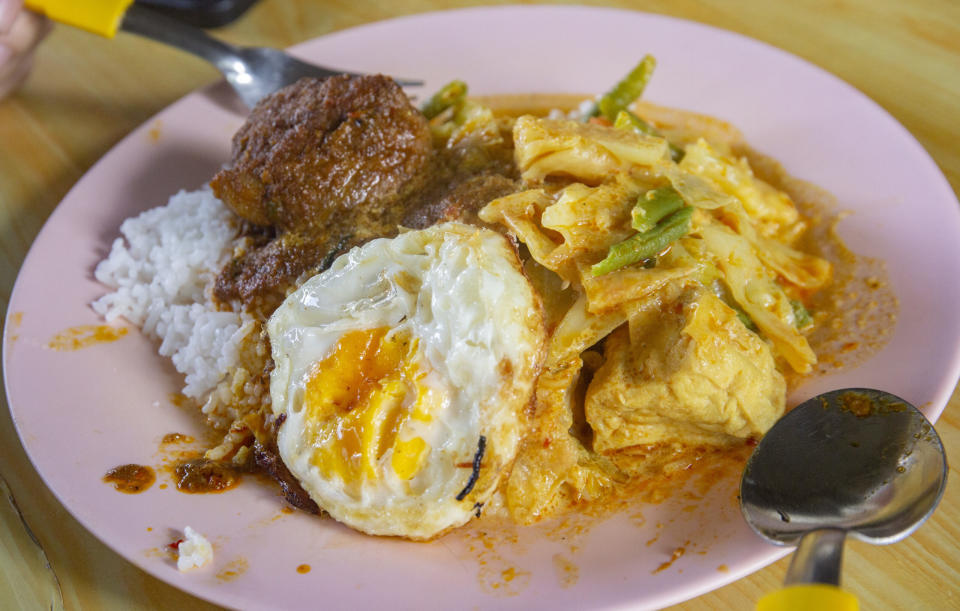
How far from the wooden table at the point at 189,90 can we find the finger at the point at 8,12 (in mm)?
536

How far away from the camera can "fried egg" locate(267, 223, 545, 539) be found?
1908 millimetres

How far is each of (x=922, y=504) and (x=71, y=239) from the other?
2.72 metres

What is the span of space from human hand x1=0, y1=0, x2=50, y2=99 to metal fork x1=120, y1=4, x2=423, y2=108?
42cm

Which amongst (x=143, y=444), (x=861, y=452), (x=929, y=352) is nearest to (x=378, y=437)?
(x=143, y=444)

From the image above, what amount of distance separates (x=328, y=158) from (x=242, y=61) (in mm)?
1058

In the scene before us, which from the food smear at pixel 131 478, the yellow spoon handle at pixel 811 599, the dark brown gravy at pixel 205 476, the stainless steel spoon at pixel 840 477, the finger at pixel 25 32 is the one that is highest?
the finger at pixel 25 32

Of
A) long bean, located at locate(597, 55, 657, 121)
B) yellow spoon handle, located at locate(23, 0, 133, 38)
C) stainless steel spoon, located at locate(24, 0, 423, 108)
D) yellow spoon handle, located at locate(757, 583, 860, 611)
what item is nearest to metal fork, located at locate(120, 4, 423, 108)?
stainless steel spoon, located at locate(24, 0, 423, 108)

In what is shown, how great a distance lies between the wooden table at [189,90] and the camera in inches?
77.7

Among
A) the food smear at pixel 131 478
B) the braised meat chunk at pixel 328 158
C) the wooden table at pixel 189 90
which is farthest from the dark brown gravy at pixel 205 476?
the braised meat chunk at pixel 328 158

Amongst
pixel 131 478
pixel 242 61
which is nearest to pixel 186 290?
pixel 131 478

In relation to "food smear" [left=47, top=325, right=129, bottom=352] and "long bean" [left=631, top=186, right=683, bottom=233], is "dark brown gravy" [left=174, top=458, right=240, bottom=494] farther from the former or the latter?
"long bean" [left=631, top=186, right=683, bottom=233]

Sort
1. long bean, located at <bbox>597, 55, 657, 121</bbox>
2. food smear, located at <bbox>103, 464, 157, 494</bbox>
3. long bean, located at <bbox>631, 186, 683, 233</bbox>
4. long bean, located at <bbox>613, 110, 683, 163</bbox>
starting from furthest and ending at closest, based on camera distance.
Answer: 1. long bean, located at <bbox>597, 55, 657, 121</bbox>
2. long bean, located at <bbox>613, 110, 683, 163</bbox>
3. long bean, located at <bbox>631, 186, 683, 233</bbox>
4. food smear, located at <bbox>103, 464, 157, 494</bbox>

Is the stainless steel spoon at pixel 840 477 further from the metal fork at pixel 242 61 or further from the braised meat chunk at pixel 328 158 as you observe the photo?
the metal fork at pixel 242 61

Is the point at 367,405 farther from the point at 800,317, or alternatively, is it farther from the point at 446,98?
the point at 446,98
